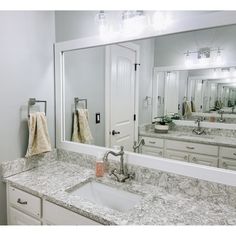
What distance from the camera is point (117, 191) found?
143cm

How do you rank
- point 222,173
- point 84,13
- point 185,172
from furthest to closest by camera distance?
point 84,13 → point 185,172 → point 222,173

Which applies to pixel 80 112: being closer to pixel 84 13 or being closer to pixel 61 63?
pixel 61 63

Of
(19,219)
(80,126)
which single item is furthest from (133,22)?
(19,219)

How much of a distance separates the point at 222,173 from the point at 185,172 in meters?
0.22

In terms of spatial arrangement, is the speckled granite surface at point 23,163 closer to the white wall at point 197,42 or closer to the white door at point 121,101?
the white door at point 121,101

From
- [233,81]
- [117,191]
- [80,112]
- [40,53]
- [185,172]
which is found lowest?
[117,191]

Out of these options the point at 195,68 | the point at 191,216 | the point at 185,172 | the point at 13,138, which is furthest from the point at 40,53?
the point at 191,216

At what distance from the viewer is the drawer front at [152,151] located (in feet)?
5.08

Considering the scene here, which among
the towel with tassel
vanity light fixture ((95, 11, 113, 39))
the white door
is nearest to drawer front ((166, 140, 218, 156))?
the white door

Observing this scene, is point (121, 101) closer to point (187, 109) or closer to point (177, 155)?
point (187, 109)

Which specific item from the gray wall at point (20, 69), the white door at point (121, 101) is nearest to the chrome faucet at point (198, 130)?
the white door at point (121, 101)

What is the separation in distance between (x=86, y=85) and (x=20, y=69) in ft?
1.86

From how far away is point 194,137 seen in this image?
1.53 m
